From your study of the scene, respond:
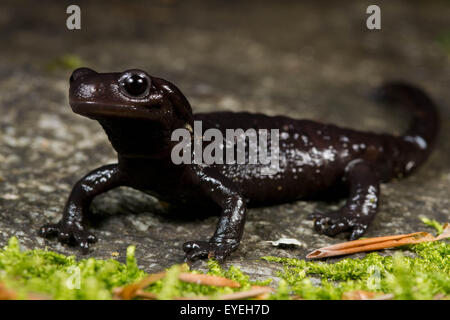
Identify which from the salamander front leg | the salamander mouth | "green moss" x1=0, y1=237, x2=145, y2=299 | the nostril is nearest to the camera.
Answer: "green moss" x1=0, y1=237, x2=145, y2=299

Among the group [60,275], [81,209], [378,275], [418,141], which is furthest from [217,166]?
[418,141]

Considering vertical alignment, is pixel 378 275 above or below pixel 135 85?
below

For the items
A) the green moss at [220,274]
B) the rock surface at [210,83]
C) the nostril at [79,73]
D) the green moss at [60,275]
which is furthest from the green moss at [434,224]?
the nostril at [79,73]

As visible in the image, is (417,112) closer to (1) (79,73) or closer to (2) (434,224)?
(2) (434,224)

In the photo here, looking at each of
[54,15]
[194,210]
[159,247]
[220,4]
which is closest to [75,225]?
[159,247]

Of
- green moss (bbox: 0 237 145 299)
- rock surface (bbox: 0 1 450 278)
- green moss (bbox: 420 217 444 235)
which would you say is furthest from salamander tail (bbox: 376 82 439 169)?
green moss (bbox: 0 237 145 299)

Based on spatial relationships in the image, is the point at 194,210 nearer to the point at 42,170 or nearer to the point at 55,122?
the point at 42,170

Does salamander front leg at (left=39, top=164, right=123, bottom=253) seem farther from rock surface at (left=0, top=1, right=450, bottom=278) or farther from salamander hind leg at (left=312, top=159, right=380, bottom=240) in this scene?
salamander hind leg at (left=312, top=159, right=380, bottom=240)
